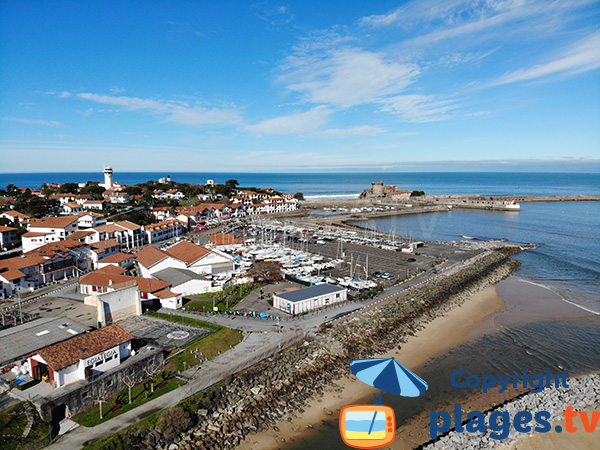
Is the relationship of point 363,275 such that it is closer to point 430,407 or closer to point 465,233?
point 430,407

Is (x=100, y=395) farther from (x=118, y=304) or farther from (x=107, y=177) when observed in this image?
(x=107, y=177)

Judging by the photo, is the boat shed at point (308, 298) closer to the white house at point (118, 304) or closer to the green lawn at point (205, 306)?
the green lawn at point (205, 306)

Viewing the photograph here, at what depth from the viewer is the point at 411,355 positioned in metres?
21.6

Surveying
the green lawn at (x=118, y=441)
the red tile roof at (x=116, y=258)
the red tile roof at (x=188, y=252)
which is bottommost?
the green lawn at (x=118, y=441)

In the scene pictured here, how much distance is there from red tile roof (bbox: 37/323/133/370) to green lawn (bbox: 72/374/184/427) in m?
2.24

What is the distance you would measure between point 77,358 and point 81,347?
685mm

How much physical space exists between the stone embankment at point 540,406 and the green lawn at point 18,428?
14.6 meters

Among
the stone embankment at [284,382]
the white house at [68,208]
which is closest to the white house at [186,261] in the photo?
the stone embankment at [284,382]

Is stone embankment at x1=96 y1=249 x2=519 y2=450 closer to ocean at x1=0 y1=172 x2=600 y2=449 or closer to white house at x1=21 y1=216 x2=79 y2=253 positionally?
ocean at x1=0 y1=172 x2=600 y2=449

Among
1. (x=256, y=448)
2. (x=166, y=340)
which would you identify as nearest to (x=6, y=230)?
(x=166, y=340)

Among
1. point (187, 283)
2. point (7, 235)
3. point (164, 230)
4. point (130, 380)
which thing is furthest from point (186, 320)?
point (7, 235)

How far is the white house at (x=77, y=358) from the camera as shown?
607 inches

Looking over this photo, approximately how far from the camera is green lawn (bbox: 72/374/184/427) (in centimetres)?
1444

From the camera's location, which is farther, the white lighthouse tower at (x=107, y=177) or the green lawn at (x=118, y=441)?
the white lighthouse tower at (x=107, y=177)
